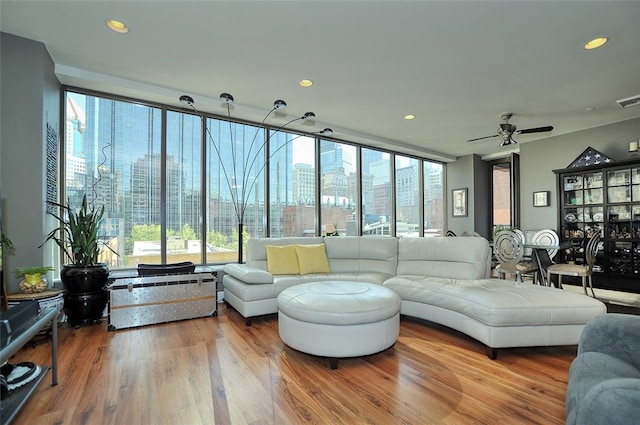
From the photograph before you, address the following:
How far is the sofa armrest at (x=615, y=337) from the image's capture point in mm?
1409

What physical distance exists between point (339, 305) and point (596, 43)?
3345mm

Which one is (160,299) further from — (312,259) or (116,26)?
(116,26)

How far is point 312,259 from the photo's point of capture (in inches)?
154

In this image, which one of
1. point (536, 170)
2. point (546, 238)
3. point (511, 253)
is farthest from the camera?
point (536, 170)

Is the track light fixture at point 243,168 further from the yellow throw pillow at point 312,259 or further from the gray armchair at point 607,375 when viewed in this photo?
the gray armchair at point 607,375

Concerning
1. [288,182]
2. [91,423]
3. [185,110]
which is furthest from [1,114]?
[288,182]

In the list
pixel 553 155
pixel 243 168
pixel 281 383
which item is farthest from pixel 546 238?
pixel 281 383

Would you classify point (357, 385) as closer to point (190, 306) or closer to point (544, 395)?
point (544, 395)

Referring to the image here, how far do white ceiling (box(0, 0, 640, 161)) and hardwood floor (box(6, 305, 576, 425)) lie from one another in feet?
8.89

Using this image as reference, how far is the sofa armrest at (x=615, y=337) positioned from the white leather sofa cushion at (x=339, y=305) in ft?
3.85

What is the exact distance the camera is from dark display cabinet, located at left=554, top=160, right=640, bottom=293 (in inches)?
184

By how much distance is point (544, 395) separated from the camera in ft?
6.26

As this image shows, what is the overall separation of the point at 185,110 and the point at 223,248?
6.81 ft

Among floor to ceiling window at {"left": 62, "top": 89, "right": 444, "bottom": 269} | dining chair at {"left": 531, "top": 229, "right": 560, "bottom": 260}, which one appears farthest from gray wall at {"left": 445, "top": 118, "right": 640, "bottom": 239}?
floor to ceiling window at {"left": 62, "top": 89, "right": 444, "bottom": 269}
